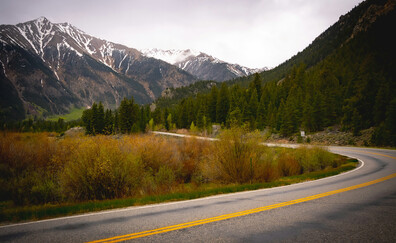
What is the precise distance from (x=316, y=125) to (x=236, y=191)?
176 ft

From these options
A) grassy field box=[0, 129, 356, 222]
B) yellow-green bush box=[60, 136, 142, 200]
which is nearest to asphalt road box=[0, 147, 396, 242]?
grassy field box=[0, 129, 356, 222]

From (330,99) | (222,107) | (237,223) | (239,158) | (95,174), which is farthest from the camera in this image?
(222,107)

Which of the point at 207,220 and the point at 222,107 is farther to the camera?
the point at 222,107

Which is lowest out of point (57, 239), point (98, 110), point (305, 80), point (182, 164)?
point (182, 164)

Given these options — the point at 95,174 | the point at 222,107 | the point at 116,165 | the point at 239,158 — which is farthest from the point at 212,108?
the point at 95,174

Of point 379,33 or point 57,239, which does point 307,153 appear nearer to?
point 57,239

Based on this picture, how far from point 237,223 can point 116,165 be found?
797 centimetres

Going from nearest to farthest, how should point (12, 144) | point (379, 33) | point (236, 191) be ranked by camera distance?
point (236, 191)
point (12, 144)
point (379, 33)

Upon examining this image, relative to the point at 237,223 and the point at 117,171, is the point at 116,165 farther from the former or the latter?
the point at 237,223

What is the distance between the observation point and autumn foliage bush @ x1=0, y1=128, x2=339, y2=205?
1017cm

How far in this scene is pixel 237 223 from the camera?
16.7 ft

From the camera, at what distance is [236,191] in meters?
9.70

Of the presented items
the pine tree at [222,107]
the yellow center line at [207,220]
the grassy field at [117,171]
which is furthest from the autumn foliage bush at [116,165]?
the pine tree at [222,107]

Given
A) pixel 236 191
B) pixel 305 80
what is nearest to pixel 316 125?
pixel 305 80
